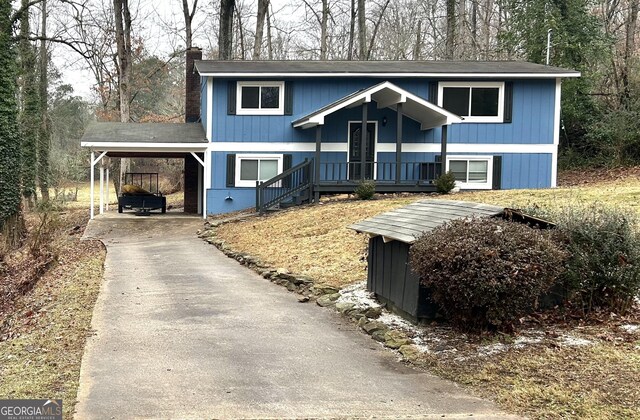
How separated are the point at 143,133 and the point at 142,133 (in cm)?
4

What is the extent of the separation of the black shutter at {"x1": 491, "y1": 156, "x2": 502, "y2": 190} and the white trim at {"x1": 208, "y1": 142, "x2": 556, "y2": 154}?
332 mm

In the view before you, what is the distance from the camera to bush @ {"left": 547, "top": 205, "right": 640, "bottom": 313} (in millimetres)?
7906

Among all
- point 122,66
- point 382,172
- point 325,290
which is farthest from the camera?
point 122,66

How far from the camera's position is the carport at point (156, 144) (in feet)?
72.1

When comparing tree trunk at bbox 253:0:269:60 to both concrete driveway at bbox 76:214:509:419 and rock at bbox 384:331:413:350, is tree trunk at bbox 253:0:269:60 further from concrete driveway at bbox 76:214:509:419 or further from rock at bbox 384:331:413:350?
rock at bbox 384:331:413:350

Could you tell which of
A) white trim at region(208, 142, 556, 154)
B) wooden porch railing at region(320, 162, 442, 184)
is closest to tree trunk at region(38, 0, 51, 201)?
white trim at region(208, 142, 556, 154)

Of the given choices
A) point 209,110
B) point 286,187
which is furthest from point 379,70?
point 209,110

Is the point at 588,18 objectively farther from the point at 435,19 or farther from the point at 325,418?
the point at 325,418

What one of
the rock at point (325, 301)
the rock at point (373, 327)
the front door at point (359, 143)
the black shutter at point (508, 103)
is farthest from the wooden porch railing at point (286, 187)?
the rock at point (373, 327)

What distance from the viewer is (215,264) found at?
45.5 ft

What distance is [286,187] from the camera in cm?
2242

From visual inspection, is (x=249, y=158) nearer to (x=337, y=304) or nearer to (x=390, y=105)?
(x=390, y=105)

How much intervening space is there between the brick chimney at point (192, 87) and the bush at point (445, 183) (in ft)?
41.3

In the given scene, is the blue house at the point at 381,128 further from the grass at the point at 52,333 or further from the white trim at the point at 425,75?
the grass at the point at 52,333
